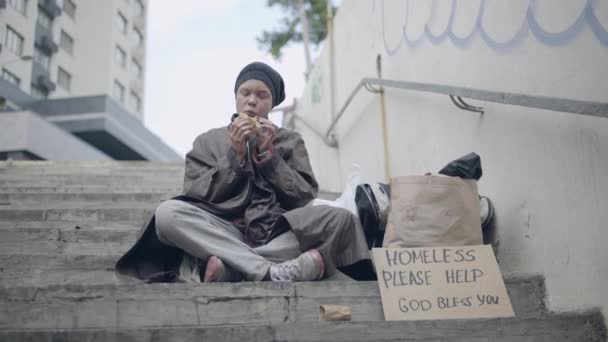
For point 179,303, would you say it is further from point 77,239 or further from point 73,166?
point 73,166

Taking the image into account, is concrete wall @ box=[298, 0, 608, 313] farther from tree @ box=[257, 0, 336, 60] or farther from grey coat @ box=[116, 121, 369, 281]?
tree @ box=[257, 0, 336, 60]

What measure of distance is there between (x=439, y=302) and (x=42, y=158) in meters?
12.9

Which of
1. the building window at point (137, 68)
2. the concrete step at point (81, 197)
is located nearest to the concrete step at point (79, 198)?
the concrete step at point (81, 197)

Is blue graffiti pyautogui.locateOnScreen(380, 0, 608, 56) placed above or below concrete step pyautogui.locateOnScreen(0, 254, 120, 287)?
above

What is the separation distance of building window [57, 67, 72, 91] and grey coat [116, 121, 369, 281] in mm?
24419

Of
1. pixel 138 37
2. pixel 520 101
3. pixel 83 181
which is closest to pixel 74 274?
pixel 520 101

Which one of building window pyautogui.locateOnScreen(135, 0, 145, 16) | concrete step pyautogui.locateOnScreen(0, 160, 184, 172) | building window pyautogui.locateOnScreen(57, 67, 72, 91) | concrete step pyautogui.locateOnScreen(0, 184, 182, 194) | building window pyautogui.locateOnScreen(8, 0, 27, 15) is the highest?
building window pyautogui.locateOnScreen(135, 0, 145, 16)

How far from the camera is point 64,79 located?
26.2 meters

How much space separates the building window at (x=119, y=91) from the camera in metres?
28.7

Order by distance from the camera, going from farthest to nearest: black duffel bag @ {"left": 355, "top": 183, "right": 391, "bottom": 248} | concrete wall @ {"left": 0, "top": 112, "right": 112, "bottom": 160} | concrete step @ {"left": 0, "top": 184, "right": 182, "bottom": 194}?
concrete wall @ {"left": 0, "top": 112, "right": 112, "bottom": 160} → concrete step @ {"left": 0, "top": 184, "right": 182, "bottom": 194} → black duffel bag @ {"left": 355, "top": 183, "right": 391, "bottom": 248}

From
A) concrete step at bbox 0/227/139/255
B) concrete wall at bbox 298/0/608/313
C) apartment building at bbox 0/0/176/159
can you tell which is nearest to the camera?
concrete wall at bbox 298/0/608/313

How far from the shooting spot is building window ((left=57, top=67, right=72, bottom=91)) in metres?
26.0

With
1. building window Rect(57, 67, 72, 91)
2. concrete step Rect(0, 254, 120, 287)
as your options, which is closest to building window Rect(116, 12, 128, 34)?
building window Rect(57, 67, 72, 91)

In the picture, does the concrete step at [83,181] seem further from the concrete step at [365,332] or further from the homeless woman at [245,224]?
the concrete step at [365,332]
